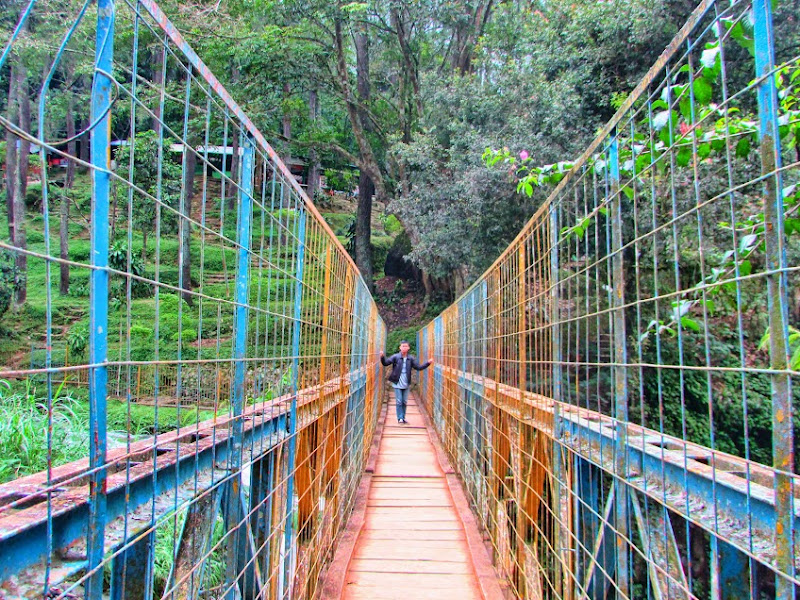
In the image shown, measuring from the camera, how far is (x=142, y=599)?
61.5 inches

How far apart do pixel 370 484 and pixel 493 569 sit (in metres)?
2.50

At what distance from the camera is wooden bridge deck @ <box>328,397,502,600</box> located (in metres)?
3.84

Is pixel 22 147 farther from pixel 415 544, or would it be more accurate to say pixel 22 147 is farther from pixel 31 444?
pixel 415 544

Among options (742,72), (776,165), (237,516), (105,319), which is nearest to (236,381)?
(237,516)

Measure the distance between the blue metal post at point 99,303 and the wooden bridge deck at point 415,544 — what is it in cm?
287

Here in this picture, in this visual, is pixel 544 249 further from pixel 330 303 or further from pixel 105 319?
pixel 105 319

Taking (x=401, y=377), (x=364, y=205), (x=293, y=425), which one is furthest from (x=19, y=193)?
(x=364, y=205)

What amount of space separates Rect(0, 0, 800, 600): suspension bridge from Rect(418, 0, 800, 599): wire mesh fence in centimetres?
1

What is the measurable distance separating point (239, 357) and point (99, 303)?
96 cm

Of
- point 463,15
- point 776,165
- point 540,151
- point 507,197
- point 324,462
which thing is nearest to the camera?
point 776,165

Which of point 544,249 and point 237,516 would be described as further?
point 544,249

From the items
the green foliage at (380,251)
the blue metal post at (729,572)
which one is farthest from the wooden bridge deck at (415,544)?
the green foliage at (380,251)

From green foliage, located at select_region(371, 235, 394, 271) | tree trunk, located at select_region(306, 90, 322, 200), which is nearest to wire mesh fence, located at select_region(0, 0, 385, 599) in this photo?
green foliage, located at select_region(371, 235, 394, 271)

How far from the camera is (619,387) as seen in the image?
6.57 ft
